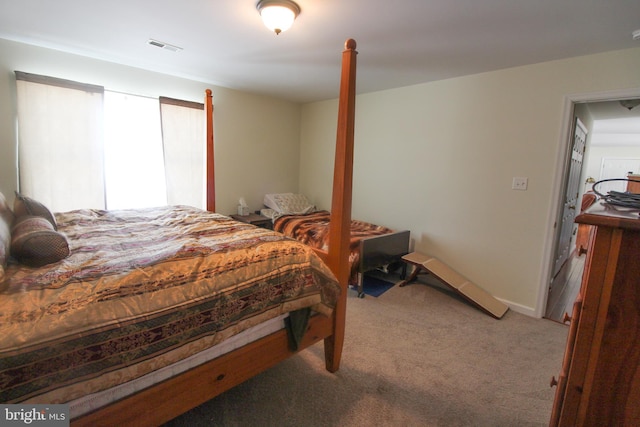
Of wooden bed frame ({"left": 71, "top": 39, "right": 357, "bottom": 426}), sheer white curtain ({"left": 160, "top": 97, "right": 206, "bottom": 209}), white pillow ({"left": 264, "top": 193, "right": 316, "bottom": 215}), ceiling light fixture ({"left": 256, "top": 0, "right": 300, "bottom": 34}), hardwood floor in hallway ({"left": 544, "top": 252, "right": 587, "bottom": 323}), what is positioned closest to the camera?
wooden bed frame ({"left": 71, "top": 39, "right": 357, "bottom": 426})

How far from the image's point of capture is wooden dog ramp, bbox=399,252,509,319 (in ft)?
9.17

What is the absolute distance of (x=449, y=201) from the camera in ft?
10.7

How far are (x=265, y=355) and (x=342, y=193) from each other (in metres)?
0.96

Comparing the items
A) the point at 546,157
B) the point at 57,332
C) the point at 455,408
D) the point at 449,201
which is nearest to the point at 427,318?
the point at 455,408

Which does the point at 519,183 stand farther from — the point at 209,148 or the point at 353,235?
the point at 209,148

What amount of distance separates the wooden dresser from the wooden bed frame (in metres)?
1.11

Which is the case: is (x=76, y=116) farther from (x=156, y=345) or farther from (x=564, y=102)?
(x=564, y=102)

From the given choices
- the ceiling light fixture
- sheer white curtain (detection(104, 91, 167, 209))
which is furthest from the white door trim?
sheer white curtain (detection(104, 91, 167, 209))

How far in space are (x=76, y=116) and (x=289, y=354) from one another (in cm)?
313

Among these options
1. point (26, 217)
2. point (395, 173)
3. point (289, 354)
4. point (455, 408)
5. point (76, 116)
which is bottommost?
point (455, 408)

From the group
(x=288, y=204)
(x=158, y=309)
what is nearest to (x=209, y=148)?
(x=288, y=204)

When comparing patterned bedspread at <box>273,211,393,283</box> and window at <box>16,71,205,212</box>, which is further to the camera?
patterned bedspread at <box>273,211,393,283</box>

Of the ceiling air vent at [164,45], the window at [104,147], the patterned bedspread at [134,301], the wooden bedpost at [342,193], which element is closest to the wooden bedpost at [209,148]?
the window at [104,147]

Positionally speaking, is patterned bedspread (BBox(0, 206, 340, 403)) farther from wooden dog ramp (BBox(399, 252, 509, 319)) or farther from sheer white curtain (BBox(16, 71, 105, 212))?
wooden dog ramp (BBox(399, 252, 509, 319))
